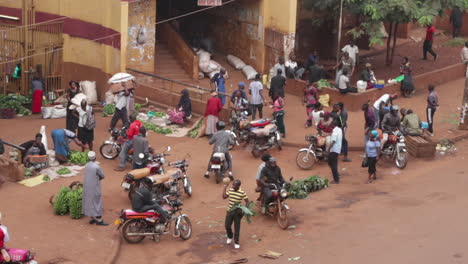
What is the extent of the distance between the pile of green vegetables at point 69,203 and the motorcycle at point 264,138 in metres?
5.45

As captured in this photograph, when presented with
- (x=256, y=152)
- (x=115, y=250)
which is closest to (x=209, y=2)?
(x=256, y=152)

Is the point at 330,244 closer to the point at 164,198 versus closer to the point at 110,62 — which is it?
the point at 164,198

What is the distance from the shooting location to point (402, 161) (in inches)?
773

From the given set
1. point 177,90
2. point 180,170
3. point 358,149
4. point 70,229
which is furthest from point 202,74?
point 70,229

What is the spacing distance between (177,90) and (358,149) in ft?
24.4

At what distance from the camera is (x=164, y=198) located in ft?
53.7

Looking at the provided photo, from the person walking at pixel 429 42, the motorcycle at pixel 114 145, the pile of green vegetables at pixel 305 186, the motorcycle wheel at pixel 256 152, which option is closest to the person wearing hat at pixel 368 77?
the motorcycle wheel at pixel 256 152

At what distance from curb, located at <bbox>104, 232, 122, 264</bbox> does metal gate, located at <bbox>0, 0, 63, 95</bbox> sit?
13448mm

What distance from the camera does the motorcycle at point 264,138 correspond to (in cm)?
2042

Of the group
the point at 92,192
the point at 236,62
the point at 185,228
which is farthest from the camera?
the point at 236,62

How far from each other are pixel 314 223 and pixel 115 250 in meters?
4.10

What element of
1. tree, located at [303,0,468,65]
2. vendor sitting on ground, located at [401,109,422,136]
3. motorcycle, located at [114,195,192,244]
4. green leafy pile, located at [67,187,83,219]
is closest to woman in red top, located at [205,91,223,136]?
vendor sitting on ground, located at [401,109,422,136]

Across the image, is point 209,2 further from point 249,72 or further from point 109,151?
point 109,151

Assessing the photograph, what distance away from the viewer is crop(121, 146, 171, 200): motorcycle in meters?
16.9
